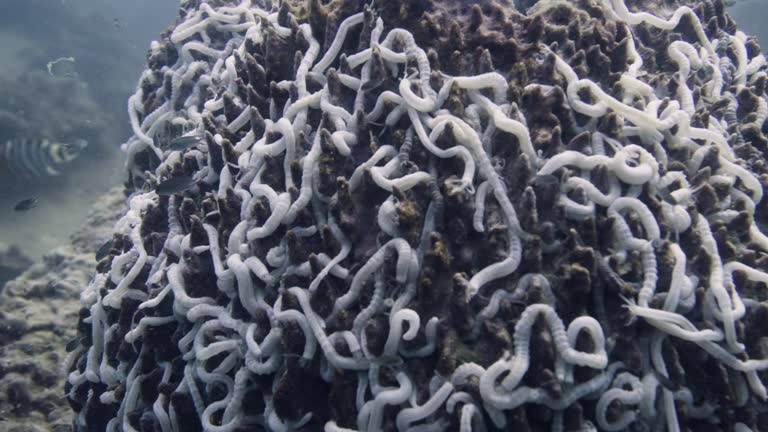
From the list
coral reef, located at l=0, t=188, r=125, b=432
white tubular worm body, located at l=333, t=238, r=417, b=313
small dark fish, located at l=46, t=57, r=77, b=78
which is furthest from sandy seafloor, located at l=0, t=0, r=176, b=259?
white tubular worm body, located at l=333, t=238, r=417, b=313

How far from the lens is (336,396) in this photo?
9.02ft

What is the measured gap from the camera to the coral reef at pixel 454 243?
2.58m

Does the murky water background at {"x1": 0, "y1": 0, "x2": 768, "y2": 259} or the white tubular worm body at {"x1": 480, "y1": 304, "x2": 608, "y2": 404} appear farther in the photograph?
the murky water background at {"x1": 0, "y1": 0, "x2": 768, "y2": 259}

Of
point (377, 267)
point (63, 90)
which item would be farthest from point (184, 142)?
point (63, 90)

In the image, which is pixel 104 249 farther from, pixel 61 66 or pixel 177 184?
pixel 61 66

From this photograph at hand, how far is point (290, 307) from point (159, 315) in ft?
4.26

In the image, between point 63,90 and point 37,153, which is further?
point 63,90

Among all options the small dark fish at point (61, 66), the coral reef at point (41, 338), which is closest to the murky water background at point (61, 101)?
the small dark fish at point (61, 66)

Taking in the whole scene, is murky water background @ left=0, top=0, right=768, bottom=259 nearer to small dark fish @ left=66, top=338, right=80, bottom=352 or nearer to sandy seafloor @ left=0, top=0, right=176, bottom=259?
sandy seafloor @ left=0, top=0, right=176, bottom=259

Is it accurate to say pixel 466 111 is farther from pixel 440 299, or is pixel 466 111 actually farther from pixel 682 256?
pixel 682 256

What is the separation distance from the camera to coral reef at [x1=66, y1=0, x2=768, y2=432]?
2.58 m

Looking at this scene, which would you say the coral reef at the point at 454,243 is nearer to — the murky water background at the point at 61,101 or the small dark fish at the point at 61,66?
the murky water background at the point at 61,101

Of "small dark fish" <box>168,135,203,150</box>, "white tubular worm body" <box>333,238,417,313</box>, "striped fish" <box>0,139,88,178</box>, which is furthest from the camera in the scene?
"striped fish" <box>0,139,88,178</box>

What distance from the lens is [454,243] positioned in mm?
2855
